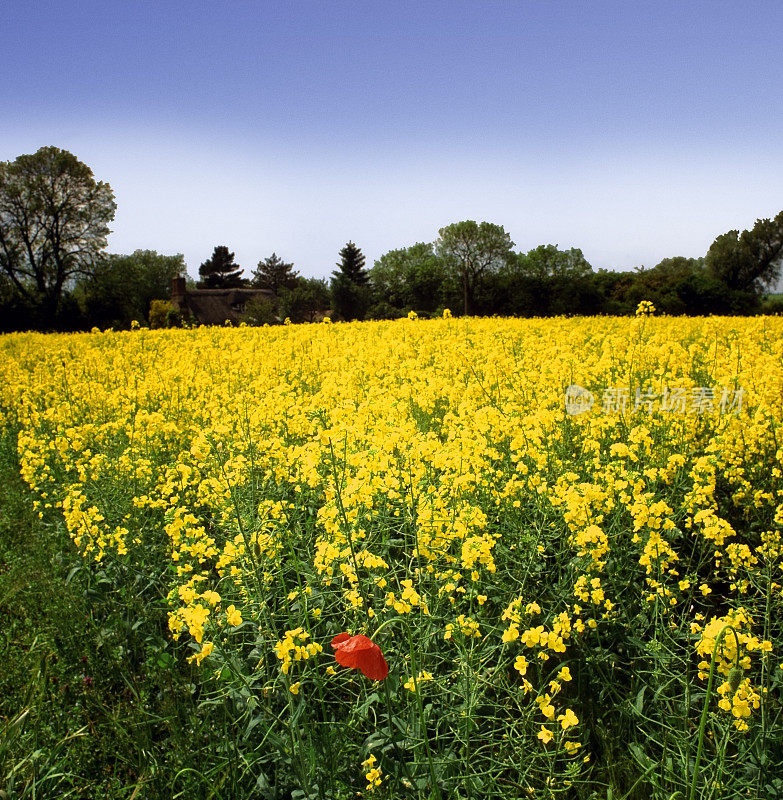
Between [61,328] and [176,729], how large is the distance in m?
42.6

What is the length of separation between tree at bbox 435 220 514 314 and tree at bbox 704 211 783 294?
59.7 ft

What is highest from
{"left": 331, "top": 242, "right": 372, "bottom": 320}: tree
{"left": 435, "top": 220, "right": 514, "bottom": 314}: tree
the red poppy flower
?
{"left": 435, "top": 220, "right": 514, "bottom": 314}: tree

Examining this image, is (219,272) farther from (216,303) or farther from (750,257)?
(750,257)

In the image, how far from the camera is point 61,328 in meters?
38.2

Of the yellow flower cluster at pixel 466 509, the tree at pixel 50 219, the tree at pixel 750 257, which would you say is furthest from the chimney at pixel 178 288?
the yellow flower cluster at pixel 466 509

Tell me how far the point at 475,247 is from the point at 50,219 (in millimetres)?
37313

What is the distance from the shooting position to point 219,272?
78.8m

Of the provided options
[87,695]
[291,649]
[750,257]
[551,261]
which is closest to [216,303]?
[551,261]

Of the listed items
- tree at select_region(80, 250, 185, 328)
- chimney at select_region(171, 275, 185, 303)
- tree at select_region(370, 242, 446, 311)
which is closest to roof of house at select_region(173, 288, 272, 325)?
chimney at select_region(171, 275, 185, 303)

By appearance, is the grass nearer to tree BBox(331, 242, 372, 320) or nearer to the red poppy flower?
the red poppy flower

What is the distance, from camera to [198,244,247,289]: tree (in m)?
78.0

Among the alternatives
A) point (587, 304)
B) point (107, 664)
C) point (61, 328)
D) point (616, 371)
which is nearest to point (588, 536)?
point (107, 664)

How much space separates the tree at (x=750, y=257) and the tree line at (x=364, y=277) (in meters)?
0.08

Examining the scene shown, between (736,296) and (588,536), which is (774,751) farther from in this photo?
(736,296)
